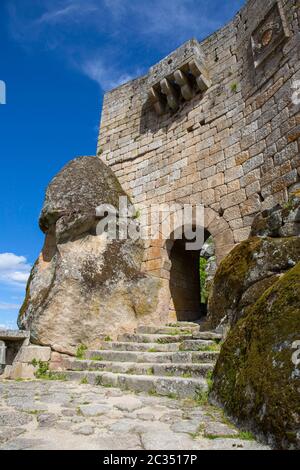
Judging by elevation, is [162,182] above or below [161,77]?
below

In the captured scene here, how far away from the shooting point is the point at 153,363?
4227 mm

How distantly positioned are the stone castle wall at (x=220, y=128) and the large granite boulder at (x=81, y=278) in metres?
0.88

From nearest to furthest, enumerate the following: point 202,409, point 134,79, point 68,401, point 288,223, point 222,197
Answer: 1. point 202,409
2. point 68,401
3. point 288,223
4. point 222,197
5. point 134,79

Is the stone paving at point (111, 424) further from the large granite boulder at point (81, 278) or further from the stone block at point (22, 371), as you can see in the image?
the large granite boulder at point (81, 278)

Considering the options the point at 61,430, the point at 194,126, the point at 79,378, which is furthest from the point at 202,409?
the point at 194,126

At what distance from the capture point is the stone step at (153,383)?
10.4 feet

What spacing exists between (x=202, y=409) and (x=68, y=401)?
1.23 m

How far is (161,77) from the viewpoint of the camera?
840cm

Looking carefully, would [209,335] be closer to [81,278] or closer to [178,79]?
[81,278]

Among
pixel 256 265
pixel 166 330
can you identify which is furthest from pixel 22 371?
pixel 256 265

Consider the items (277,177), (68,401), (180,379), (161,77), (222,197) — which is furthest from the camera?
(161,77)

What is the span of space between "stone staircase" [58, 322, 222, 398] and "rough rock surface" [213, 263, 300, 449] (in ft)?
2.31

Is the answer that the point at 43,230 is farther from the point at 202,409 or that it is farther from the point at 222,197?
the point at 202,409

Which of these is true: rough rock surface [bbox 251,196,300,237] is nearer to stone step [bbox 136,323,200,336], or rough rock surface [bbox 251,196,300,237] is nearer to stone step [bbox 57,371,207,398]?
stone step [bbox 57,371,207,398]
